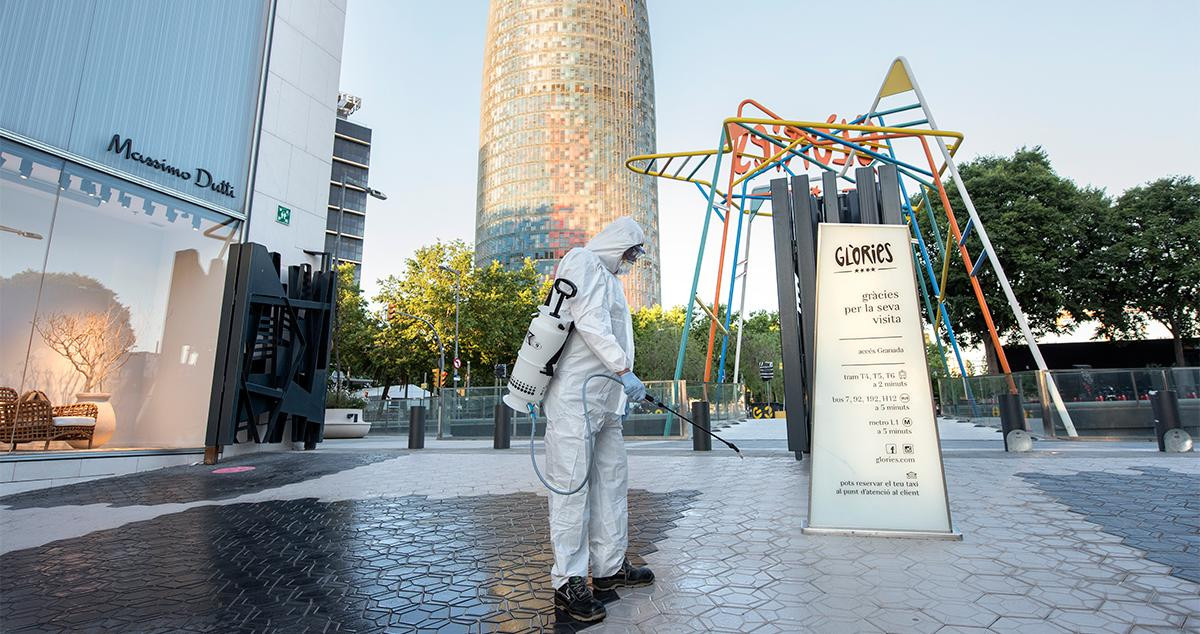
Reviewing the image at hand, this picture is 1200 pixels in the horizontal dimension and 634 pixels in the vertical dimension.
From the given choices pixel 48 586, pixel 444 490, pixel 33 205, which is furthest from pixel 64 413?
pixel 48 586

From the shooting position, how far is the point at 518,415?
1741cm

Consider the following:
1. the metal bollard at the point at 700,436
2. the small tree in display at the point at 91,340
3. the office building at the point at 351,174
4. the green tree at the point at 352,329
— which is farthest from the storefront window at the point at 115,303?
the office building at the point at 351,174

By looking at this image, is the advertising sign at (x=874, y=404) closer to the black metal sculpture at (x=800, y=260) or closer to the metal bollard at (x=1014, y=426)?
the black metal sculpture at (x=800, y=260)

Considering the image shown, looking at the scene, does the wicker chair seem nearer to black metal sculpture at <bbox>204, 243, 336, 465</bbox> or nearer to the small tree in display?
the small tree in display

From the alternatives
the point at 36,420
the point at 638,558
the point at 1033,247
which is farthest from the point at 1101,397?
the point at 36,420

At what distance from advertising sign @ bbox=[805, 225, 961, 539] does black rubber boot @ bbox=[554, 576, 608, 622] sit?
2005mm

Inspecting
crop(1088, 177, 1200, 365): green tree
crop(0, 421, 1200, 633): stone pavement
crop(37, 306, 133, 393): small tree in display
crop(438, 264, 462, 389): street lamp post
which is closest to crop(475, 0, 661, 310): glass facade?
crop(438, 264, 462, 389): street lamp post

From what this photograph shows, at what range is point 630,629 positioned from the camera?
94.3 inches

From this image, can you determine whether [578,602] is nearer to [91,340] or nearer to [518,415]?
[91,340]

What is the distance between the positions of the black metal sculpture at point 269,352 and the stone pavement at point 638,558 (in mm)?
3588

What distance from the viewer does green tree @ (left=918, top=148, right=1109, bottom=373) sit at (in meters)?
27.0

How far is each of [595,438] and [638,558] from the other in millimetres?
980

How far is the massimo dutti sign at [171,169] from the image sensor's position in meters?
8.83

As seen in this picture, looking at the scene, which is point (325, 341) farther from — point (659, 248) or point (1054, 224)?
point (659, 248)
